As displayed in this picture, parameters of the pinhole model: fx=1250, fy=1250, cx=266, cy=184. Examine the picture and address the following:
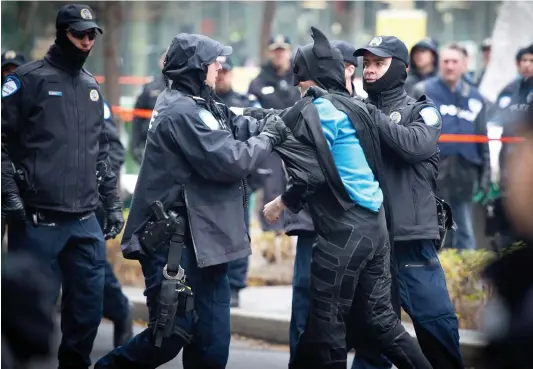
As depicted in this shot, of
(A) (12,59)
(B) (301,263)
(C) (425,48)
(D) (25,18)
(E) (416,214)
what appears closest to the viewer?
(E) (416,214)

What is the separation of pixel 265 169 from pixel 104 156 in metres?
4.28

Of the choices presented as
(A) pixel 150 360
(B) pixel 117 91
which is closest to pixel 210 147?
(A) pixel 150 360

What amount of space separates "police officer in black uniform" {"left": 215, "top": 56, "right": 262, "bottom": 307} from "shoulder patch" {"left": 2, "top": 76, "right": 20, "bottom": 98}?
2.48m

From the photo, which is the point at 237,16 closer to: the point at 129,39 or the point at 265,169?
the point at 129,39

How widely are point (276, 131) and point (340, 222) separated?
0.58m

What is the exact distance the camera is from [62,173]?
23.4ft

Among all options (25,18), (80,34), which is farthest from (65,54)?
(25,18)

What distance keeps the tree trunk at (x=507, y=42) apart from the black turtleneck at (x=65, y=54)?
313 inches

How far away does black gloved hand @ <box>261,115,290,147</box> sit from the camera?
6445 mm

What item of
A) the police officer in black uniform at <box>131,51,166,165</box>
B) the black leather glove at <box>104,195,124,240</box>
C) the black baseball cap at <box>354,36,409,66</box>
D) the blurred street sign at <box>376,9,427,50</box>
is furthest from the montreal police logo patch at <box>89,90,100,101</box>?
the blurred street sign at <box>376,9,427,50</box>

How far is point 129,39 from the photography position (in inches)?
910

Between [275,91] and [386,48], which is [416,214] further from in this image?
[275,91]

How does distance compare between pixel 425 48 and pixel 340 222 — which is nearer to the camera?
pixel 340 222

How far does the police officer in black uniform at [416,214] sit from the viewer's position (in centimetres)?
683
